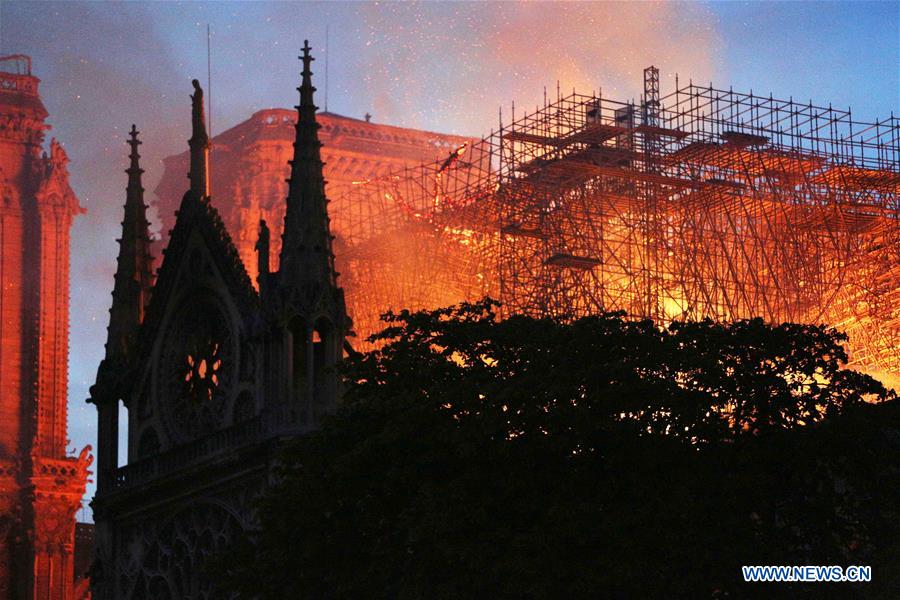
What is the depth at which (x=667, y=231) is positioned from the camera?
84375mm

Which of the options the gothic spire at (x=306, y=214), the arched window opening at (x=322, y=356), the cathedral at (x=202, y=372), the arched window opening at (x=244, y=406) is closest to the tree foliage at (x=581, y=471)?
the cathedral at (x=202, y=372)

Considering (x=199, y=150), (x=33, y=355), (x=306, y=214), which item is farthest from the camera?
(x=33, y=355)

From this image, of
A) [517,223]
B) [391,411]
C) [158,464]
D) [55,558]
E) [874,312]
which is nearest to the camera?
[391,411]

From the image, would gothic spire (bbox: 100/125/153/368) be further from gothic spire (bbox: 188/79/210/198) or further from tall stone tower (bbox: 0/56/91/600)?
tall stone tower (bbox: 0/56/91/600)

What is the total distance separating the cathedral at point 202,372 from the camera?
61.7 meters

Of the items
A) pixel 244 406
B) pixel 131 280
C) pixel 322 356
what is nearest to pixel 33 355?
pixel 131 280

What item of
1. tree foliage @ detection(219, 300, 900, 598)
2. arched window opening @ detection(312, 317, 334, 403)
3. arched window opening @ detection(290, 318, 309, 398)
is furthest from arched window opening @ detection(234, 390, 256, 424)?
tree foliage @ detection(219, 300, 900, 598)

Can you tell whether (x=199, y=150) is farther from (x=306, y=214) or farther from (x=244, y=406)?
(x=244, y=406)

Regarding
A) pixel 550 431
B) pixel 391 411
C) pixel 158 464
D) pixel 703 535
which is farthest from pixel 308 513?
pixel 158 464

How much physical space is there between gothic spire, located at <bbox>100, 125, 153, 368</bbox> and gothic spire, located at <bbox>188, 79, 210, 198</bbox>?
3718mm

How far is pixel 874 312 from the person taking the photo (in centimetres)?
8712

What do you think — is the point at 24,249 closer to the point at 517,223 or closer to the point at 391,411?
the point at 517,223

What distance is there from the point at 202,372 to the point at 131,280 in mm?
5645

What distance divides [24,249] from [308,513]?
62.2m
